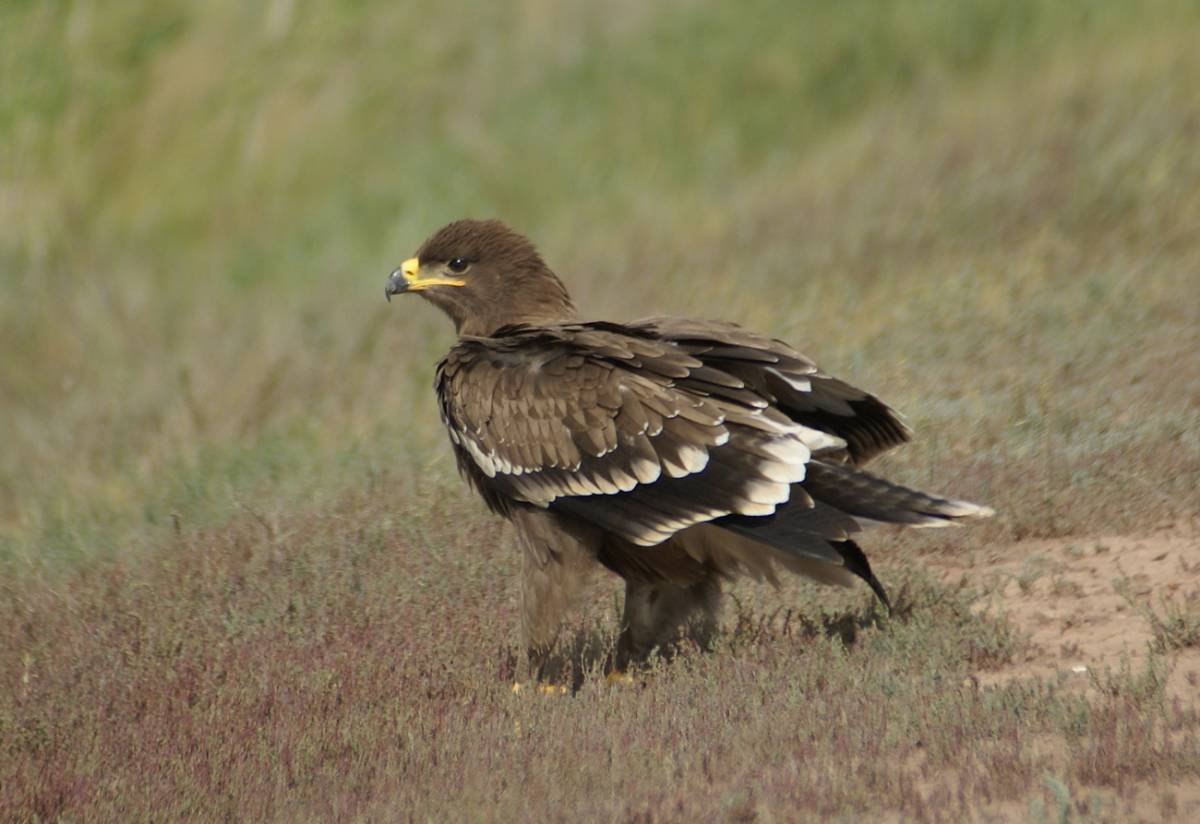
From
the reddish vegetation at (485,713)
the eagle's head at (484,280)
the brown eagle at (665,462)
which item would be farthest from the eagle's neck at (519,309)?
the reddish vegetation at (485,713)

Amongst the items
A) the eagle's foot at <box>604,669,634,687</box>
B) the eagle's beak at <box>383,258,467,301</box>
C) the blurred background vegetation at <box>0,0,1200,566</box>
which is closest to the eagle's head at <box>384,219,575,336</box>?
the eagle's beak at <box>383,258,467,301</box>

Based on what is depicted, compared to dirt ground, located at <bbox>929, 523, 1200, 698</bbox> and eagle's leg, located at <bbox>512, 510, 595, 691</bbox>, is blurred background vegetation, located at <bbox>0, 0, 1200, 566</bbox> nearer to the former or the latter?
dirt ground, located at <bbox>929, 523, 1200, 698</bbox>

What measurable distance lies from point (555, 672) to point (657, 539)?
820 mm

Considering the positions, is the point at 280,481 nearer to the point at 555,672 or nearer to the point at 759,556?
the point at 555,672

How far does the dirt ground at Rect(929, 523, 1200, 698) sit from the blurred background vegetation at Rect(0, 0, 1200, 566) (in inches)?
8.8

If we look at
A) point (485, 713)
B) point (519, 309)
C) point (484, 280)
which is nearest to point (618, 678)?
point (485, 713)

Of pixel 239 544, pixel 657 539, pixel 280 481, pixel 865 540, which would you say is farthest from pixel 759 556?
pixel 280 481

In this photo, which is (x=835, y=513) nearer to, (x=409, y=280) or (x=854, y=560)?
(x=854, y=560)

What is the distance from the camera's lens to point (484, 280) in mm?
7641

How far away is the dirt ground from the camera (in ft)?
20.9

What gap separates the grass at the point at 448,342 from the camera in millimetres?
5426

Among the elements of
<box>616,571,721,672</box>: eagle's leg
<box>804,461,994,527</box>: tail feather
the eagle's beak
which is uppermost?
the eagle's beak

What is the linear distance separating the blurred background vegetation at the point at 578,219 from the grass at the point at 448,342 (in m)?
0.04

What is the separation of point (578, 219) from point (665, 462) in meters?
8.62
